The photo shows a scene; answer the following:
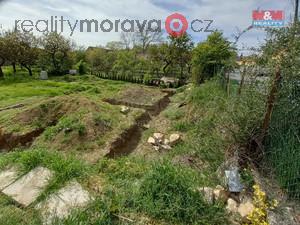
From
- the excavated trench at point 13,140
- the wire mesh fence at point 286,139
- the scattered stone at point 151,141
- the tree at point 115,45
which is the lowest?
the excavated trench at point 13,140

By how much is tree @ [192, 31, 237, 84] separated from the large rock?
22.6 ft

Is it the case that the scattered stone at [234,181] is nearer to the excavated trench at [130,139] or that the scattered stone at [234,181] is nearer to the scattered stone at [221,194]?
the scattered stone at [221,194]

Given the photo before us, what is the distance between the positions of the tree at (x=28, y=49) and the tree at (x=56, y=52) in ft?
2.61

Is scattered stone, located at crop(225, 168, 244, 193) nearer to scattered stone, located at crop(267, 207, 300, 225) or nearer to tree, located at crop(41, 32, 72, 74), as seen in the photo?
scattered stone, located at crop(267, 207, 300, 225)

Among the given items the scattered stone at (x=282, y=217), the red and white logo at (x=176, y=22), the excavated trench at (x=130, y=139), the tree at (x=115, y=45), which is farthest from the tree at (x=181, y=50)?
the scattered stone at (x=282, y=217)

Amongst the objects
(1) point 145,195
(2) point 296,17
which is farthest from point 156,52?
(1) point 145,195

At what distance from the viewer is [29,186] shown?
2.34 metres

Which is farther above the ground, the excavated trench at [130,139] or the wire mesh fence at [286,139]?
the wire mesh fence at [286,139]

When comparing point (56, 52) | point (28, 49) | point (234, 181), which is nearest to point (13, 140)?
point (234, 181)

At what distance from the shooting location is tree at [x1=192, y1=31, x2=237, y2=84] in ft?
27.8

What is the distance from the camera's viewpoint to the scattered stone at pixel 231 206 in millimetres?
2010

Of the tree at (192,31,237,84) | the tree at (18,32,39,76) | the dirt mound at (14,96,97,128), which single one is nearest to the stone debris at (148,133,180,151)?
the dirt mound at (14,96,97,128)

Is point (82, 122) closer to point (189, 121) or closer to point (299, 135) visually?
point (189, 121)

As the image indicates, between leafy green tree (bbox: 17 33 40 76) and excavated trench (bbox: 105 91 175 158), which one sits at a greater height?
leafy green tree (bbox: 17 33 40 76)
